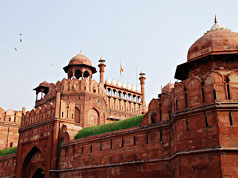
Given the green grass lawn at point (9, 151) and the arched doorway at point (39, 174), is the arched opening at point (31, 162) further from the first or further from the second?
the green grass lawn at point (9, 151)

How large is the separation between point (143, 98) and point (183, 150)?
82.3ft

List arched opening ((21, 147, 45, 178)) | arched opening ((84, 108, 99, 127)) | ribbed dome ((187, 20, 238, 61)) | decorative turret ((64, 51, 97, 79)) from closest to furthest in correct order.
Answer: ribbed dome ((187, 20, 238, 61)) → arched opening ((21, 147, 45, 178)) → arched opening ((84, 108, 99, 127)) → decorative turret ((64, 51, 97, 79))

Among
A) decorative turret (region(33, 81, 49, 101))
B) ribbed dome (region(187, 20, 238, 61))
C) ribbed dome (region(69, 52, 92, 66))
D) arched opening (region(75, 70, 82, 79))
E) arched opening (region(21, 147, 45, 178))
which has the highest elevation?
ribbed dome (region(69, 52, 92, 66))

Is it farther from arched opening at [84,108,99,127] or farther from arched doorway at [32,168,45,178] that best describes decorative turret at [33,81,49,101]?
arched doorway at [32,168,45,178]

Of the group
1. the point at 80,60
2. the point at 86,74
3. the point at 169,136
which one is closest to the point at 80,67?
the point at 80,60

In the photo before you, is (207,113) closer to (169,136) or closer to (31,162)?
(169,136)

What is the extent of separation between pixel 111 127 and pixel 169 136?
4.42 meters

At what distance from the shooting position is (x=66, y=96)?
2661cm

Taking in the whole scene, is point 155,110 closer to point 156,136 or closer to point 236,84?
point 156,136

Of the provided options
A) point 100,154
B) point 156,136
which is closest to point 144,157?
point 156,136

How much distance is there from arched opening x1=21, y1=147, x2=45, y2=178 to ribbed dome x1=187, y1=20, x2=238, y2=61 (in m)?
11.3

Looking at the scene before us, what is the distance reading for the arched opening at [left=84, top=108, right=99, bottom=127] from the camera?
26.6 meters

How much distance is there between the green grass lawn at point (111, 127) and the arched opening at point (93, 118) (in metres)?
8.46

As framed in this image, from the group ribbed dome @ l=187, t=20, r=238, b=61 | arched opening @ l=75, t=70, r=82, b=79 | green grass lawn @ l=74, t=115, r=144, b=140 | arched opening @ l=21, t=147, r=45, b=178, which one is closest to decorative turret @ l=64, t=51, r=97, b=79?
arched opening @ l=75, t=70, r=82, b=79
